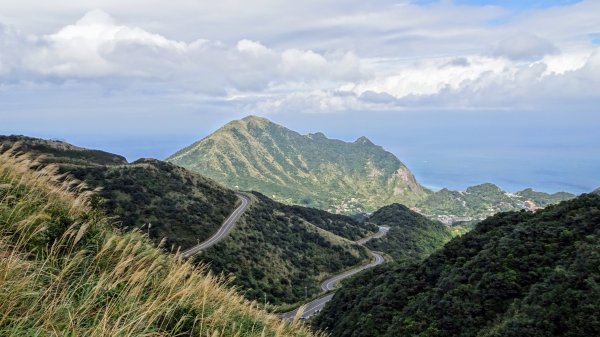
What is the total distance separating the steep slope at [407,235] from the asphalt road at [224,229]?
152ft

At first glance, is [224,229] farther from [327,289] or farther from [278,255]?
[327,289]

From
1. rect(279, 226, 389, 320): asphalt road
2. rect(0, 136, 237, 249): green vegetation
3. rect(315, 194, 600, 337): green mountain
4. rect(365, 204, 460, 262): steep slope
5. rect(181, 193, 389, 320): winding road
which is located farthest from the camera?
rect(365, 204, 460, 262): steep slope

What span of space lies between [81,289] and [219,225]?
8400cm

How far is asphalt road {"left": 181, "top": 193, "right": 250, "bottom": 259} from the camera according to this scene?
67625 millimetres

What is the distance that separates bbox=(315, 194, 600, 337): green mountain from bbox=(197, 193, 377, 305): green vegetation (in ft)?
66.4

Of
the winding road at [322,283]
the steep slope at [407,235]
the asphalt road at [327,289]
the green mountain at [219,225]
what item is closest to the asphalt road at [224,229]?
the winding road at [322,283]

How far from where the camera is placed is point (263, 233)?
9300 cm

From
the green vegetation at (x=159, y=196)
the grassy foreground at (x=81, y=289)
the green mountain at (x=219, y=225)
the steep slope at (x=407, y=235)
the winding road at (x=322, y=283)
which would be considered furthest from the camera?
the steep slope at (x=407, y=235)

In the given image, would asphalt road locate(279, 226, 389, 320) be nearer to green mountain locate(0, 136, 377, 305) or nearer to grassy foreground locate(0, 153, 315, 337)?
green mountain locate(0, 136, 377, 305)

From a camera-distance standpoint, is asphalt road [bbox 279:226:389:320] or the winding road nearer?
asphalt road [bbox 279:226:389:320]

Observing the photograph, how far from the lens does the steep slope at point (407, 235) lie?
13388 centimetres

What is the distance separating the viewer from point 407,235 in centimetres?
15475

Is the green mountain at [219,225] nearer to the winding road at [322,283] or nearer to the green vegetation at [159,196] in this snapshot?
the green vegetation at [159,196]

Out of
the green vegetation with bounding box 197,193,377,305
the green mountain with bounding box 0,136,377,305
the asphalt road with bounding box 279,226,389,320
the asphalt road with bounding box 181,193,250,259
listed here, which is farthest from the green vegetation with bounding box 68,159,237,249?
the asphalt road with bounding box 279,226,389,320
